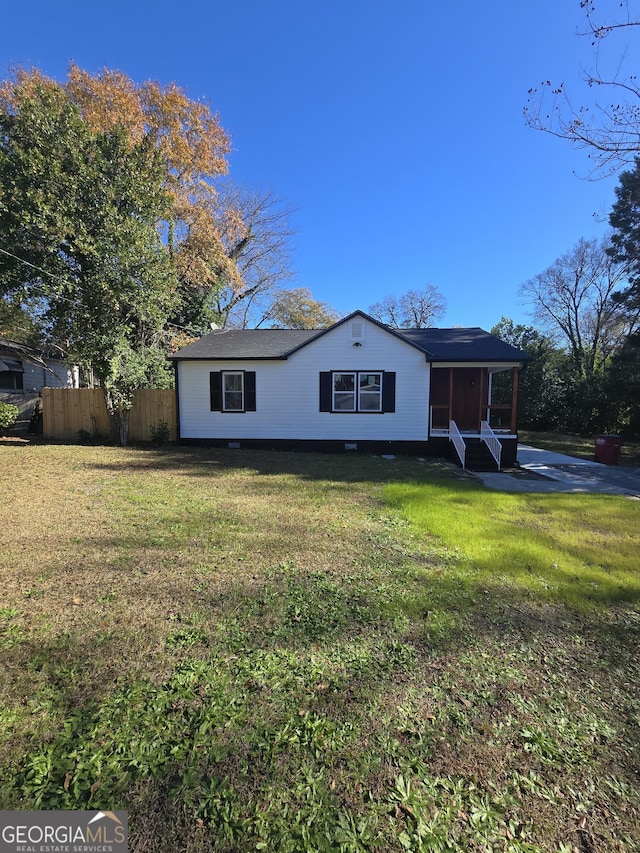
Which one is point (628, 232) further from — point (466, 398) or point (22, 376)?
point (22, 376)

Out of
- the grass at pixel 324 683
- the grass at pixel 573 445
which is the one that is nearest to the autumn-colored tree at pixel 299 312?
the grass at pixel 573 445

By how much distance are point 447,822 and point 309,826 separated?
561 mm

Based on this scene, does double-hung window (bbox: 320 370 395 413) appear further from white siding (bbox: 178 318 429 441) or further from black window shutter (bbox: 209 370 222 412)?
black window shutter (bbox: 209 370 222 412)

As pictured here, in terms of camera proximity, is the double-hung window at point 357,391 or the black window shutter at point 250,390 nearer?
the double-hung window at point 357,391

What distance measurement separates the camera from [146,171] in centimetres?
1234

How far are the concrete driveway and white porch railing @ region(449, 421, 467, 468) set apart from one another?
3.38 feet

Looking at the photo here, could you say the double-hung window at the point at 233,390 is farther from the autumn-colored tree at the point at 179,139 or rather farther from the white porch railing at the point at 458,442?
the autumn-colored tree at the point at 179,139

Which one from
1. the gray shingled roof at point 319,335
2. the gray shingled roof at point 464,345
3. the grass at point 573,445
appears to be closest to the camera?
the gray shingled roof at point 464,345

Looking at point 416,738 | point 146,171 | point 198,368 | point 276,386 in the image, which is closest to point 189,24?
point 146,171

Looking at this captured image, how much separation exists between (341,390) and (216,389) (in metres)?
4.13

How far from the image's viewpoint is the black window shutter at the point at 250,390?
12.9 metres

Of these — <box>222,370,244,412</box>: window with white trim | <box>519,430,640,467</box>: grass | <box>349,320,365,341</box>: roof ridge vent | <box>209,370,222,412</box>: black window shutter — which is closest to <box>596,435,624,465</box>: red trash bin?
<box>519,430,640,467</box>: grass

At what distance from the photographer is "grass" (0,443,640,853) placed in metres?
1.66

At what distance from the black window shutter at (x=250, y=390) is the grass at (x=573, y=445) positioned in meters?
10.9
